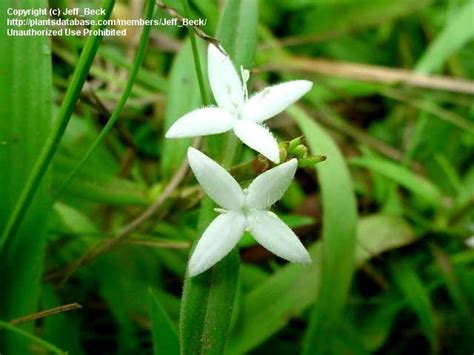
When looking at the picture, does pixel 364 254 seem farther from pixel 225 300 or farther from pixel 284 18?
pixel 284 18

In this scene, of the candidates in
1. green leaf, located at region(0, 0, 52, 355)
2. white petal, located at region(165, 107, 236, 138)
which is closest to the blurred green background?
green leaf, located at region(0, 0, 52, 355)

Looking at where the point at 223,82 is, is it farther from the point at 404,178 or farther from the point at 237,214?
the point at 404,178

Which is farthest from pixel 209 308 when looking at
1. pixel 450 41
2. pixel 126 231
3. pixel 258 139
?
pixel 450 41

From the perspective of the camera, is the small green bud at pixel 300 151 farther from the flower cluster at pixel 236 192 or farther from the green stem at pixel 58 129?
the green stem at pixel 58 129

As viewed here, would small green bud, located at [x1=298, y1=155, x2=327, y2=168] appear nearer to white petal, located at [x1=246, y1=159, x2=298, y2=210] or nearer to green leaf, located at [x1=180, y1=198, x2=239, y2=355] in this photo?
white petal, located at [x1=246, y1=159, x2=298, y2=210]

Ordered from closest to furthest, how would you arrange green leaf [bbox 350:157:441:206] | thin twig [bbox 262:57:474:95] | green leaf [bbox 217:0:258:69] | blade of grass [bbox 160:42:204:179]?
green leaf [bbox 217:0:258:69], blade of grass [bbox 160:42:204:179], green leaf [bbox 350:157:441:206], thin twig [bbox 262:57:474:95]

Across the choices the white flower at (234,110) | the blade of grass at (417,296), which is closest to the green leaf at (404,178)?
A: the blade of grass at (417,296)
